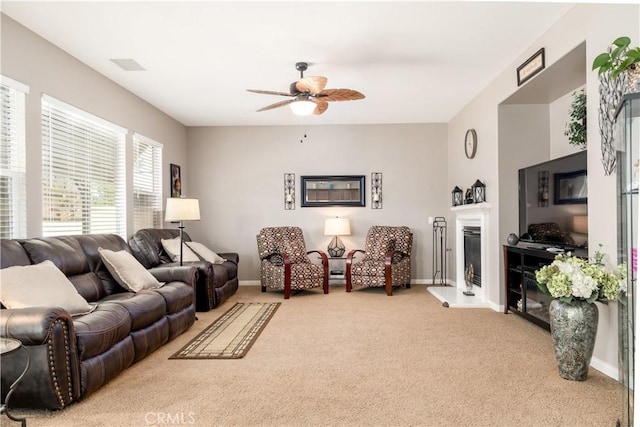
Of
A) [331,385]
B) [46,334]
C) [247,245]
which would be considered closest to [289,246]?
[247,245]

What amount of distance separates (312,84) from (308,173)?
3.24 meters

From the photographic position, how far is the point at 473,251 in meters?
5.71

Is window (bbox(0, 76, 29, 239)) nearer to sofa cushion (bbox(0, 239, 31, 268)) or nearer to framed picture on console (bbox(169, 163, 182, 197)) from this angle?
sofa cushion (bbox(0, 239, 31, 268))

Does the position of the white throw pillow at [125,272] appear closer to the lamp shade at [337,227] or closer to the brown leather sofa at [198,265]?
the brown leather sofa at [198,265]

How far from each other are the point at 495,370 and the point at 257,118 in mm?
4874

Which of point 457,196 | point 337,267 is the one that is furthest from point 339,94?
point 337,267

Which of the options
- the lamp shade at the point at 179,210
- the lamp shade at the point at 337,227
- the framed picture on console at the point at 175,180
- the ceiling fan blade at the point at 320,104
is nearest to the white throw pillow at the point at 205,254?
the lamp shade at the point at 179,210

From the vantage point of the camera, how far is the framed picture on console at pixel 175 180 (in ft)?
20.8

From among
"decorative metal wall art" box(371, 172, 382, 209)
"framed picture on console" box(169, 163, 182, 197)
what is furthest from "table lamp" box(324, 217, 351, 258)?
"framed picture on console" box(169, 163, 182, 197)

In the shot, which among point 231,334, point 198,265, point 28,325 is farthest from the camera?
point 198,265

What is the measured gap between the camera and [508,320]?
4.35m

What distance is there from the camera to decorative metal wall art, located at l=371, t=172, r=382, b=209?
696 cm

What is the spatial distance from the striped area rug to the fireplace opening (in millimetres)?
2654

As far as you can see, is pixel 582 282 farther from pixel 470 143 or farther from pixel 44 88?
pixel 44 88
